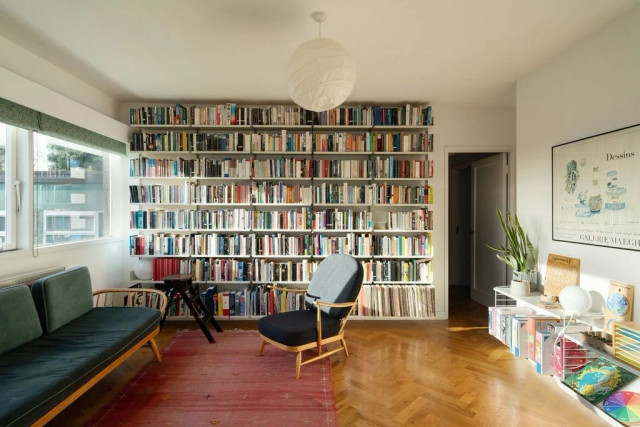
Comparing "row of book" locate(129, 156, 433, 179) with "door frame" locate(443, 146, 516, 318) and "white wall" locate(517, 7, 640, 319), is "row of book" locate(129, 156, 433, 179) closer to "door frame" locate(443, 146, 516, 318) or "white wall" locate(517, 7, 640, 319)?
"door frame" locate(443, 146, 516, 318)

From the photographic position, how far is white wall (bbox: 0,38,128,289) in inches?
108

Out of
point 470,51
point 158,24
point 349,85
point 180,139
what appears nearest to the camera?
point 349,85

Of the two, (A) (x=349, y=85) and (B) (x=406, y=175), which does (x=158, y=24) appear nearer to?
(A) (x=349, y=85)

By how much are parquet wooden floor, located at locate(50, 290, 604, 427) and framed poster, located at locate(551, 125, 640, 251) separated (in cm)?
126

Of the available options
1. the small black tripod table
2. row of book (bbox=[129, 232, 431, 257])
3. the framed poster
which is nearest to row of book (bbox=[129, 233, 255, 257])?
row of book (bbox=[129, 232, 431, 257])

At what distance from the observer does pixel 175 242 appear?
165 inches

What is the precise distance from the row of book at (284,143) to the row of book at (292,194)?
457 mm

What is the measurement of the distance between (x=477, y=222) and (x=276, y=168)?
10.5 ft

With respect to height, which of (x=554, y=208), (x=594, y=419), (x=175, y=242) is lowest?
(x=594, y=419)

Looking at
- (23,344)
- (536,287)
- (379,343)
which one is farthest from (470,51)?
(23,344)

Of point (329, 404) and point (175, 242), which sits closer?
point (329, 404)

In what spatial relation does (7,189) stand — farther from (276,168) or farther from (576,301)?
(576,301)

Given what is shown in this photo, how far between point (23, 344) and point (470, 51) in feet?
13.9

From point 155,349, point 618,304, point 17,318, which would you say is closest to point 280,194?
point 155,349
